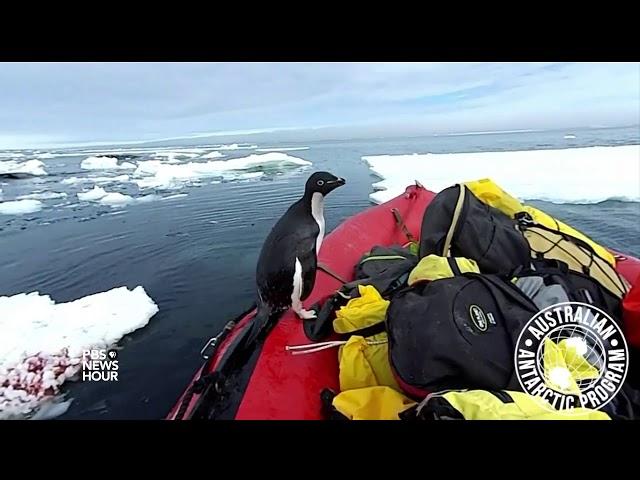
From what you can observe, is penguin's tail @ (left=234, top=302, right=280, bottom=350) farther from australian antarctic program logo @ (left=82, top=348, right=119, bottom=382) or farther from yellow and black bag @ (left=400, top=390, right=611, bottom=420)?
yellow and black bag @ (left=400, top=390, right=611, bottom=420)

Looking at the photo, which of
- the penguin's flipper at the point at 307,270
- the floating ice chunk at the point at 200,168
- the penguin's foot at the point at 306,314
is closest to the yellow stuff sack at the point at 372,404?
the penguin's foot at the point at 306,314

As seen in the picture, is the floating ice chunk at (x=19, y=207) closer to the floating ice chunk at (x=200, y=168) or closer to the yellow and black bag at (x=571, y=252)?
the floating ice chunk at (x=200, y=168)

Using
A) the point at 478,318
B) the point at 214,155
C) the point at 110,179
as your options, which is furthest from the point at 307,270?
the point at 214,155

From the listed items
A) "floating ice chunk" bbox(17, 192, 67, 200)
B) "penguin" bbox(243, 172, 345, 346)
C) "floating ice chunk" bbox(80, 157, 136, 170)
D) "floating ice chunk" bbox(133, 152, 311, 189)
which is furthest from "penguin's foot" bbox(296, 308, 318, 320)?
"floating ice chunk" bbox(80, 157, 136, 170)

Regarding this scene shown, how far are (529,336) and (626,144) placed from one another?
10599 millimetres

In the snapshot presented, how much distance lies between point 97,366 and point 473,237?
1200 mm

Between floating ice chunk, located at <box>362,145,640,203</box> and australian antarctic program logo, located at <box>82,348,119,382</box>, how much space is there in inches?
142

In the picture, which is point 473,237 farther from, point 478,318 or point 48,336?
point 48,336

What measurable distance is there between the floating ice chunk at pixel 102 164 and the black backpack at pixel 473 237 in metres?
8.08

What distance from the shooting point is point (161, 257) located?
9.31 ft

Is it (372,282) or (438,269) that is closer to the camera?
(438,269)

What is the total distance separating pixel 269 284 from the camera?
1.44m
